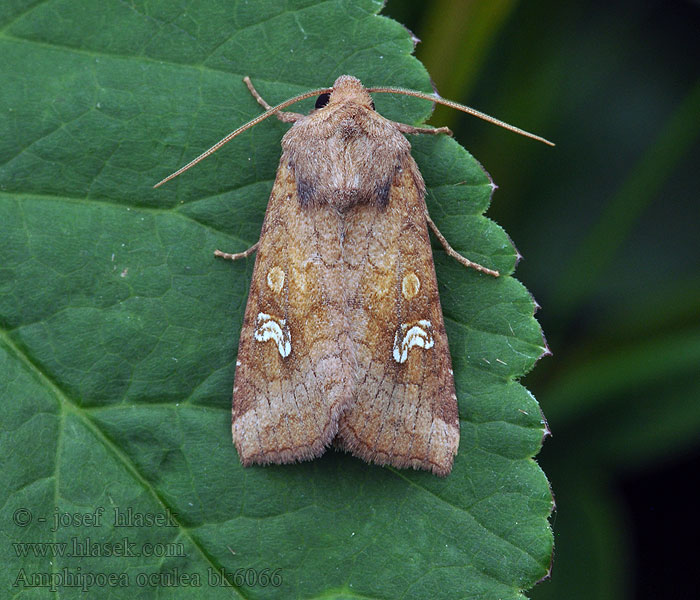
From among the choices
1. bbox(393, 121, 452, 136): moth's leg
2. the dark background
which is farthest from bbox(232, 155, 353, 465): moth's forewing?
the dark background

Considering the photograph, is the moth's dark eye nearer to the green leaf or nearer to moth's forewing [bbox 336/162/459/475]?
the green leaf

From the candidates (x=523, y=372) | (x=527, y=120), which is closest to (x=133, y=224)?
(x=523, y=372)

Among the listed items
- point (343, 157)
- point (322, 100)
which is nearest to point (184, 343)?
point (343, 157)

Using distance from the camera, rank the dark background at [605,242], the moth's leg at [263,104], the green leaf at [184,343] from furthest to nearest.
Answer: 1. the dark background at [605,242]
2. the moth's leg at [263,104]
3. the green leaf at [184,343]

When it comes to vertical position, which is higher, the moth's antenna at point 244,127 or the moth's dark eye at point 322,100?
the moth's dark eye at point 322,100

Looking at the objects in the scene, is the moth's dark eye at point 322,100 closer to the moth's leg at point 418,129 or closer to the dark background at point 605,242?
the moth's leg at point 418,129

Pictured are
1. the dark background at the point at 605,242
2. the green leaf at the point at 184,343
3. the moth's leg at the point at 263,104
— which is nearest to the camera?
the green leaf at the point at 184,343

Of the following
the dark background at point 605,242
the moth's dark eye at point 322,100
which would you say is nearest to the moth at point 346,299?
the moth's dark eye at point 322,100

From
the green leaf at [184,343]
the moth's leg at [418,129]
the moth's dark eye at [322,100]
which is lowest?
the green leaf at [184,343]
